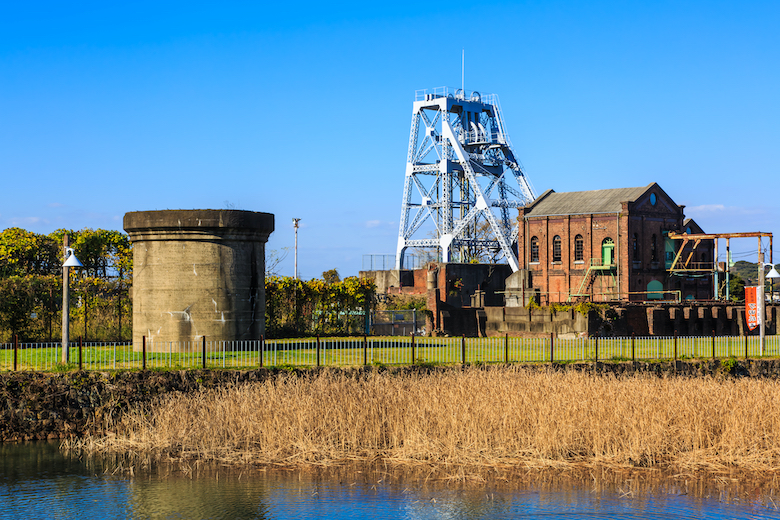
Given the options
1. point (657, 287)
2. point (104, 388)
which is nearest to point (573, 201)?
point (657, 287)

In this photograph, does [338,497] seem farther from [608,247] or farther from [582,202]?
[582,202]

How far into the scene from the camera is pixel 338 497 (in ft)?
47.7

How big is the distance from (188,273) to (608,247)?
1565 inches


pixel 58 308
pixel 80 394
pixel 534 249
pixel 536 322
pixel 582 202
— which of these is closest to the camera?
pixel 80 394

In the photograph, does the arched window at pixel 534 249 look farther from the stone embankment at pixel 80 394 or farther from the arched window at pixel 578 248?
the stone embankment at pixel 80 394

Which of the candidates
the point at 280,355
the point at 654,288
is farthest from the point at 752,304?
the point at 654,288

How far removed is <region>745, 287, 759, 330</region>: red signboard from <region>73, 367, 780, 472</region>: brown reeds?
15113 millimetres

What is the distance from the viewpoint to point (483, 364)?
22.8 meters

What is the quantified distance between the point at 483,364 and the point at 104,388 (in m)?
9.65

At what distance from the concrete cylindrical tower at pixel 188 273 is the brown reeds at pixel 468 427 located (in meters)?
4.81

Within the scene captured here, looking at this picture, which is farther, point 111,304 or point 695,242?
point 695,242

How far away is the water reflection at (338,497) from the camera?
535 inches

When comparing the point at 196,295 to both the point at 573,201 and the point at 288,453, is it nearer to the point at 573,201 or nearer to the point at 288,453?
the point at 288,453

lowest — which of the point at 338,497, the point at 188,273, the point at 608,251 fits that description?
the point at 338,497
